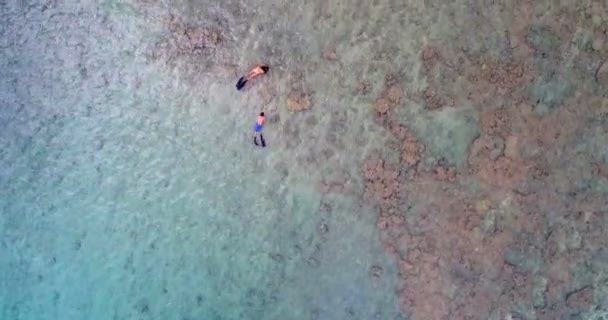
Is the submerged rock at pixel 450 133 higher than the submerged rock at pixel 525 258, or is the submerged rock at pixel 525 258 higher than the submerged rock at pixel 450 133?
the submerged rock at pixel 450 133

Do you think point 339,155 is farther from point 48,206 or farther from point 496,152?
point 48,206

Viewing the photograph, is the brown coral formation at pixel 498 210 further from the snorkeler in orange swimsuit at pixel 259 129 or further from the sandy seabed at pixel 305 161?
the snorkeler in orange swimsuit at pixel 259 129

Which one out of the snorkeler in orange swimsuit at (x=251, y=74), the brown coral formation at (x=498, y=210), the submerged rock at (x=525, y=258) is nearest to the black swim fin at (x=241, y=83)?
the snorkeler in orange swimsuit at (x=251, y=74)

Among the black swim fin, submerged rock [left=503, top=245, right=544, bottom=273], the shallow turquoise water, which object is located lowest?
submerged rock [left=503, top=245, right=544, bottom=273]

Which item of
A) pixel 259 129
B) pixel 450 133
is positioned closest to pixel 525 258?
pixel 450 133

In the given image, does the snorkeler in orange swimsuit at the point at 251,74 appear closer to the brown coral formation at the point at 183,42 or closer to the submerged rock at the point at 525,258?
the brown coral formation at the point at 183,42

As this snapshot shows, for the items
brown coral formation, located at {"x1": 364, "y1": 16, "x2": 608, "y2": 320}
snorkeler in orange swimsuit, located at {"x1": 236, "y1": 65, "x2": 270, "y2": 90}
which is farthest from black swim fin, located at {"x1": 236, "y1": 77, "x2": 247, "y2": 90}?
brown coral formation, located at {"x1": 364, "y1": 16, "x2": 608, "y2": 320}

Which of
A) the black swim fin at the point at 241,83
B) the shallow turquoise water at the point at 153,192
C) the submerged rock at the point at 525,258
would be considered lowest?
the submerged rock at the point at 525,258

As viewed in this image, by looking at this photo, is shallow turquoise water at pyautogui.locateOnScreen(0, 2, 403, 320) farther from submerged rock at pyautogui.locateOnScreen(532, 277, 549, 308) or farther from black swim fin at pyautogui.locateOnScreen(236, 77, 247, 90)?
submerged rock at pyautogui.locateOnScreen(532, 277, 549, 308)
